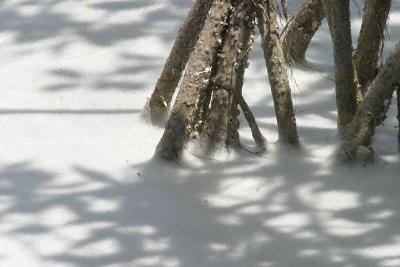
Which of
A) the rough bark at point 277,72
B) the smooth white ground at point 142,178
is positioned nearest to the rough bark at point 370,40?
the smooth white ground at point 142,178

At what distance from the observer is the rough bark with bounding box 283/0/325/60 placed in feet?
19.6

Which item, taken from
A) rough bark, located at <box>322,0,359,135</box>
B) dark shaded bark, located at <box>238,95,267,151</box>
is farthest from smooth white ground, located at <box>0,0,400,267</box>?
rough bark, located at <box>322,0,359,135</box>

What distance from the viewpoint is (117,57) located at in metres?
5.96

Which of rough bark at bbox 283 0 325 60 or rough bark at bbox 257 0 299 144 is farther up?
rough bark at bbox 283 0 325 60

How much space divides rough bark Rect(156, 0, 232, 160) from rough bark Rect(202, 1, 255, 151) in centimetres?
4

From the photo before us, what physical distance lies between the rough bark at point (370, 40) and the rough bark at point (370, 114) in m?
0.47

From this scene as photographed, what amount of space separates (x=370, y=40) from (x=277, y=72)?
0.76 metres

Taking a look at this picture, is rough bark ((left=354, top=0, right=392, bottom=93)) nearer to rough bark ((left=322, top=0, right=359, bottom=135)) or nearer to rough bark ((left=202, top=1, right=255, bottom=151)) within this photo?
rough bark ((left=322, top=0, right=359, bottom=135))

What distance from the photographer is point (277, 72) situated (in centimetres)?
498

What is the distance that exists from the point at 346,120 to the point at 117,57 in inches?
56.2

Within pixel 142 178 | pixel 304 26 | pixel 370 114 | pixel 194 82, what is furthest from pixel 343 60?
pixel 142 178

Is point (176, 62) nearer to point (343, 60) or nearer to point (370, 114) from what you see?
point (343, 60)

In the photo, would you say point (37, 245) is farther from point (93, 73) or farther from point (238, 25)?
point (93, 73)

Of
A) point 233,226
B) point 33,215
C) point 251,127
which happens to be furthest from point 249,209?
point 33,215
